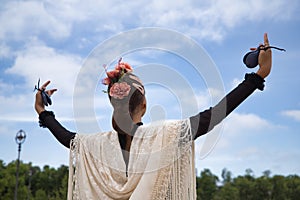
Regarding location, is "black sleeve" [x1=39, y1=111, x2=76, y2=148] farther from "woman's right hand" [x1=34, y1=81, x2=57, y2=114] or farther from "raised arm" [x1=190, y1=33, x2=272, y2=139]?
"raised arm" [x1=190, y1=33, x2=272, y2=139]

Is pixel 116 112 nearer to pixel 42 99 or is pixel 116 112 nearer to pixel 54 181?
pixel 42 99

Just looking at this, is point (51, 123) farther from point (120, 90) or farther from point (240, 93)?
point (240, 93)

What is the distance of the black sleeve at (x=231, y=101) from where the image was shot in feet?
5.30

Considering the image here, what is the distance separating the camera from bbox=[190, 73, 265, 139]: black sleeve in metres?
1.61

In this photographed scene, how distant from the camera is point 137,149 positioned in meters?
1.84

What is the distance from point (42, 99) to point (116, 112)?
1.64 ft

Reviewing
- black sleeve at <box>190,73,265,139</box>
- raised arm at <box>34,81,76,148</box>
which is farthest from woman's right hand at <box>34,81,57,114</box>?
black sleeve at <box>190,73,265,139</box>

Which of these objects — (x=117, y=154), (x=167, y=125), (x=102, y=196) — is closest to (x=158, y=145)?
(x=167, y=125)

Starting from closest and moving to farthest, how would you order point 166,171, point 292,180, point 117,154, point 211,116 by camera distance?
1. point 211,116
2. point 166,171
3. point 117,154
4. point 292,180

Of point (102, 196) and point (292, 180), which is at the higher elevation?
point (292, 180)

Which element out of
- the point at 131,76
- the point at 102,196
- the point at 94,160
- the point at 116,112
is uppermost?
the point at 131,76

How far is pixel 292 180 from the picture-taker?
31.3 metres

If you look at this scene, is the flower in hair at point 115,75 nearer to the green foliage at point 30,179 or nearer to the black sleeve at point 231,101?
the black sleeve at point 231,101

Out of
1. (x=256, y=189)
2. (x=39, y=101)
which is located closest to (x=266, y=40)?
(x=39, y=101)
